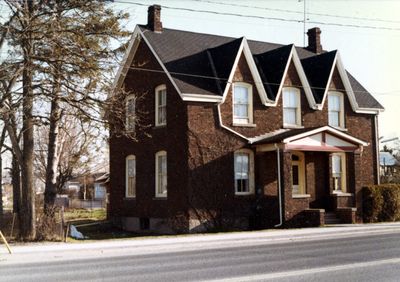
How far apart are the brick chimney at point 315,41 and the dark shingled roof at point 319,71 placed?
2724 mm

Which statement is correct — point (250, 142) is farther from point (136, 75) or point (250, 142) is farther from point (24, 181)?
point (24, 181)

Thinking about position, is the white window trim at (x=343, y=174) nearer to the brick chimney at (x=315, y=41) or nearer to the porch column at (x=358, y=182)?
the porch column at (x=358, y=182)

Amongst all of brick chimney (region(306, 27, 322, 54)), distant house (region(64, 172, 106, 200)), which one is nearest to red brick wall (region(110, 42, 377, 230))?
brick chimney (region(306, 27, 322, 54))

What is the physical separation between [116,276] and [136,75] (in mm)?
20163

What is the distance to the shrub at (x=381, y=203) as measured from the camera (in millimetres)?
28094

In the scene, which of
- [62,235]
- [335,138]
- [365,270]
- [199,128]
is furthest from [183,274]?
[335,138]

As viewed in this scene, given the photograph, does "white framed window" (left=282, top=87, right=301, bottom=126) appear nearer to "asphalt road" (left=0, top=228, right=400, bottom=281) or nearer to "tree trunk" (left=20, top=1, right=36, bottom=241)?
"asphalt road" (left=0, top=228, right=400, bottom=281)

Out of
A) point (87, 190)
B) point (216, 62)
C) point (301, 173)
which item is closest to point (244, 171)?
point (301, 173)

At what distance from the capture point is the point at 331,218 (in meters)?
27.5

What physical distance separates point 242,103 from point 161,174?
17.6 ft

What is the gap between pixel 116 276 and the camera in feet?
37.6

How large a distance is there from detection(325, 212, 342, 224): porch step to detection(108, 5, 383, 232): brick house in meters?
0.07

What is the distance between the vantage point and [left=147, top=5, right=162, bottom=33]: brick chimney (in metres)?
29.7

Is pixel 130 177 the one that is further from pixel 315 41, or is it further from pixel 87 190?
pixel 87 190
